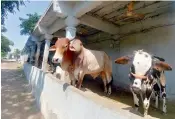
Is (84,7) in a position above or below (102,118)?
above

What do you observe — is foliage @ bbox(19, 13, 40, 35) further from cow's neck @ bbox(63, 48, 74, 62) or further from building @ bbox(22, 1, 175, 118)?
cow's neck @ bbox(63, 48, 74, 62)

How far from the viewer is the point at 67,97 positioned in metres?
3.73

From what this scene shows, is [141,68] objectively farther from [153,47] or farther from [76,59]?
[153,47]

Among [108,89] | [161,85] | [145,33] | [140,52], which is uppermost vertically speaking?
[145,33]

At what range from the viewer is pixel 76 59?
15.8 feet

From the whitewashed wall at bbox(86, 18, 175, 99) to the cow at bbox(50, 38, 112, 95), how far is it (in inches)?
57.5

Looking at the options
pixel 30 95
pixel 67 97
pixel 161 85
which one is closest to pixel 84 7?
pixel 67 97

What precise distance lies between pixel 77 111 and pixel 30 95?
5.94 metres

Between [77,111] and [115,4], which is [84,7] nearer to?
[115,4]

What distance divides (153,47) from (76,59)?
2600 millimetres

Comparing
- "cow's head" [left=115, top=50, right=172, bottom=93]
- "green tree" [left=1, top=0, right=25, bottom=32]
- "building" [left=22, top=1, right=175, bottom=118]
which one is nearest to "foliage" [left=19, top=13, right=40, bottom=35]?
"green tree" [left=1, top=0, right=25, bottom=32]

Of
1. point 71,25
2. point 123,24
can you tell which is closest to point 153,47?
point 123,24

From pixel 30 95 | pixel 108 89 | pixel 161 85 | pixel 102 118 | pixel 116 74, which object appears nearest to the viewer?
pixel 102 118

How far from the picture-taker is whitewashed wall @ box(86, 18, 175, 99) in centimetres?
548
